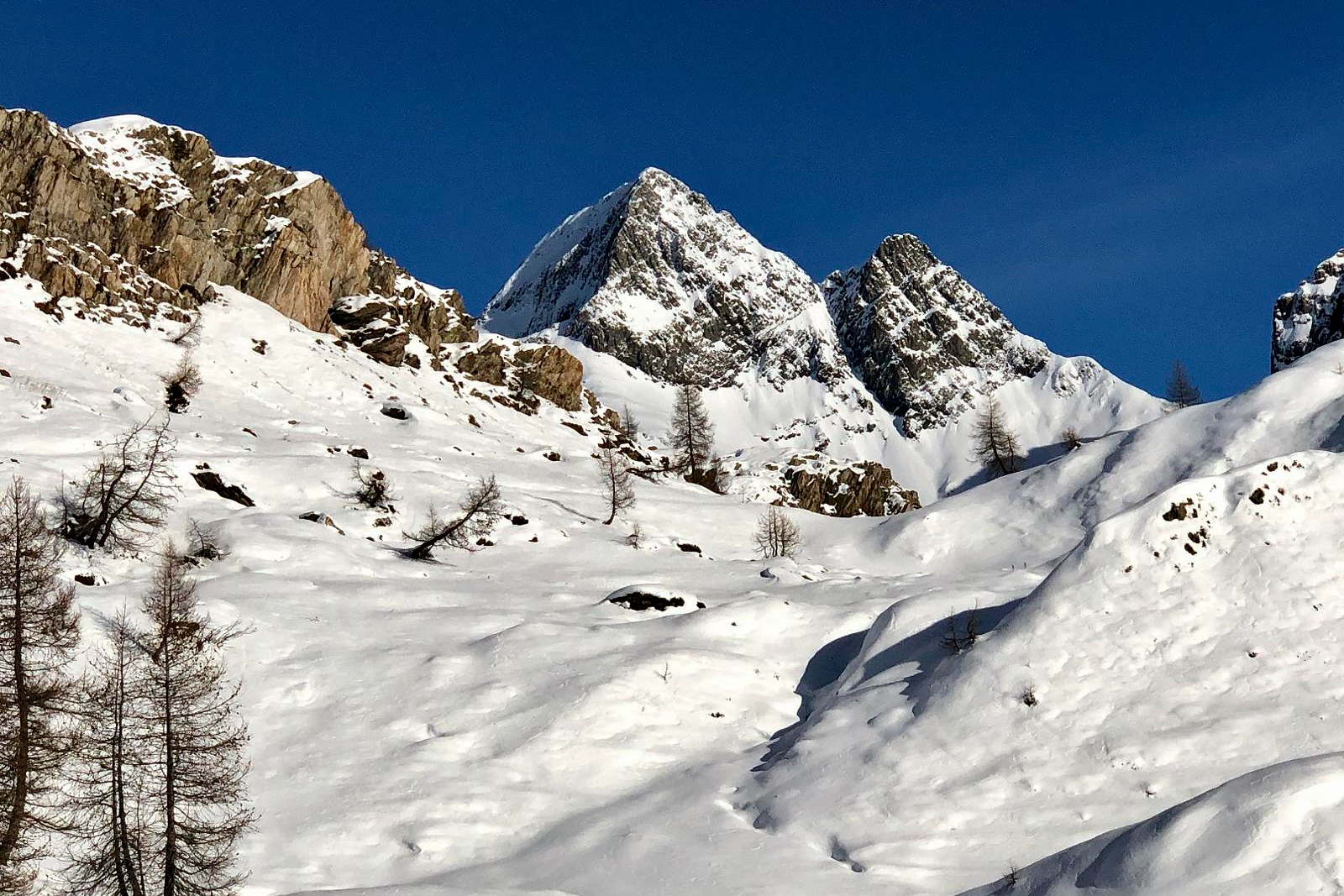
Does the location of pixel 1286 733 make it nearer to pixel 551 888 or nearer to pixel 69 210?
pixel 551 888

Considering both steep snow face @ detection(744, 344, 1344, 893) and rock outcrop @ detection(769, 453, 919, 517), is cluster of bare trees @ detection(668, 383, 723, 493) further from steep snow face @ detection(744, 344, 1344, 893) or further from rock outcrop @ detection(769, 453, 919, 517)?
steep snow face @ detection(744, 344, 1344, 893)

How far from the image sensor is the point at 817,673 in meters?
27.8

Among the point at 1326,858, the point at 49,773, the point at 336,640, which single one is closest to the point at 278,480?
the point at 336,640

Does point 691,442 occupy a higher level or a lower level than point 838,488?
higher

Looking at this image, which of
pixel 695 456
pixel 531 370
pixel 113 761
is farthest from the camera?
pixel 531 370

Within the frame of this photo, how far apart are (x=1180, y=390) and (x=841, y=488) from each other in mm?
68077

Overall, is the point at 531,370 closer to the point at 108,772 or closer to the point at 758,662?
the point at 758,662

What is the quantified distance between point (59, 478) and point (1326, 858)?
139ft

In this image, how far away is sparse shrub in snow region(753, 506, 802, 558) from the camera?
1935 inches

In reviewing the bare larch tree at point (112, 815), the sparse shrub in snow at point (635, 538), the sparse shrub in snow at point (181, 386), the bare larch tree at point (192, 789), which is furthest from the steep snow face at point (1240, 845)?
the sparse shrub in snow at point (181, 386)

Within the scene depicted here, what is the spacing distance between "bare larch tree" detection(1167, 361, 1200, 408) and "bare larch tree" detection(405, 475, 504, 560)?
108134 mm

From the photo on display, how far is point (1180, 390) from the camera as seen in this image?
125 meters

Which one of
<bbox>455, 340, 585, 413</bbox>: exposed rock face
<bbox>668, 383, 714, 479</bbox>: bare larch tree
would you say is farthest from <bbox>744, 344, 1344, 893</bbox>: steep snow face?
<bbox>455, 340, 585, 413</bbox>: exposed rock face

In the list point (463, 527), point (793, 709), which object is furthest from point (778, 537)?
point (793, 709)
